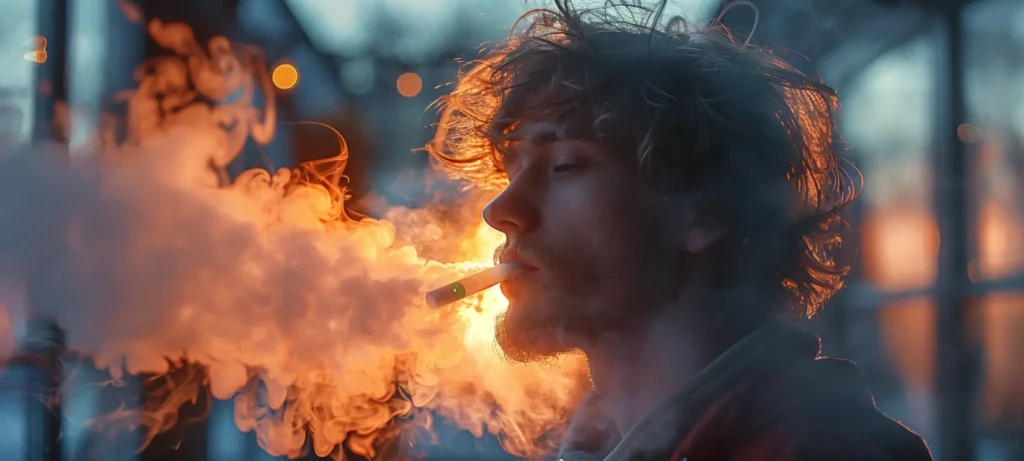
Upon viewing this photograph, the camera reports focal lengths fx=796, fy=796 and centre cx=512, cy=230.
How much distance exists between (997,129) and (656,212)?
57.5 inches

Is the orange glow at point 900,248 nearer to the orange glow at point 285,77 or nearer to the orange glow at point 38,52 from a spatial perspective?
the orange glow at point 285,77

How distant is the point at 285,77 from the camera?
2520 millimetres

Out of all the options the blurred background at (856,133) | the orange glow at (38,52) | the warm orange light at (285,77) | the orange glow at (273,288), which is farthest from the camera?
the warm orange light at (285,77)

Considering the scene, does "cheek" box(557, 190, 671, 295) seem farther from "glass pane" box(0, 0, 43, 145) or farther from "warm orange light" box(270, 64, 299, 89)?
"warm orange light" box(270, 64, 299, 89)

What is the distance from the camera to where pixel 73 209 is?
1814 mm

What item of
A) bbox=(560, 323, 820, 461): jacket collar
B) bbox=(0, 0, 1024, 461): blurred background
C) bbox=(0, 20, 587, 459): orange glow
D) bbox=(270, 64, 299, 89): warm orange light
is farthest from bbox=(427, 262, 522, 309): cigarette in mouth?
bbox=(270, 64, 299, 89): warm orange light

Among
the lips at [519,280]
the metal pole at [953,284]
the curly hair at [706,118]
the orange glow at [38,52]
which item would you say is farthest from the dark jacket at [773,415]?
the orange glow at [38,52]

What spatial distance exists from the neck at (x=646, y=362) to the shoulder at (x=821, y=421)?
0.43ft

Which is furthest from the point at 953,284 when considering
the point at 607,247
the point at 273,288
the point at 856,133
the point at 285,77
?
the point at 285,77

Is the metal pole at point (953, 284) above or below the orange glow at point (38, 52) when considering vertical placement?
below

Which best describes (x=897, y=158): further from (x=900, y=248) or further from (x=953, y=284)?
(x=953, y=284)

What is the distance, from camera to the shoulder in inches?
35.4

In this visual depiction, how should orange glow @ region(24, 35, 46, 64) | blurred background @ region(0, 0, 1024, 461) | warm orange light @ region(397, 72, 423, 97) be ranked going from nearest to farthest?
1. orange glow @ region(24, 35, 46, 64)
2. blurred background @ region(0, 0, 1024, 461)
3. warm orange light @ region(397, 72, 423, 97)

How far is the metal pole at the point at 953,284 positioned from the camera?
2.24 metres
